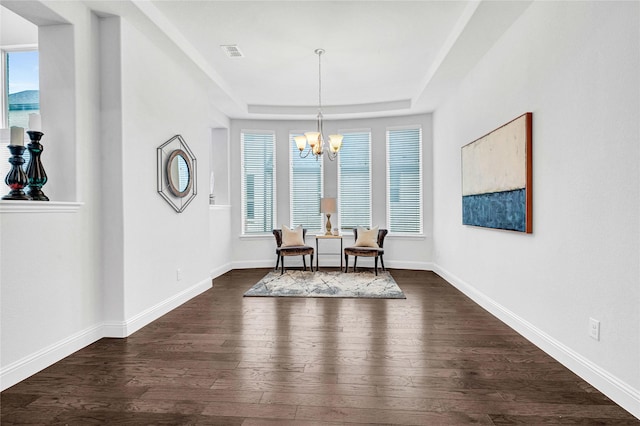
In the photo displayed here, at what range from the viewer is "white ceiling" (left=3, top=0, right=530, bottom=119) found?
3.36m

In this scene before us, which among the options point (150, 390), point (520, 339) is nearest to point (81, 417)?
point (150, 390)

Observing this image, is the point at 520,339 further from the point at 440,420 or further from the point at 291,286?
the point at 291,286

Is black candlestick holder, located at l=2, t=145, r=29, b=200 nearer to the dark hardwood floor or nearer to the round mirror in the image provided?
the dark hardwood floor

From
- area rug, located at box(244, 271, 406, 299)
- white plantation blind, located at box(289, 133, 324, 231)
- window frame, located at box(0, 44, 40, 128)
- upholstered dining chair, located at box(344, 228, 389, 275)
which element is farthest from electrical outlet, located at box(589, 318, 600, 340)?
window frame, located at box(0, 44, 40, 128)

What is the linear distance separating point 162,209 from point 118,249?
31.4 inches

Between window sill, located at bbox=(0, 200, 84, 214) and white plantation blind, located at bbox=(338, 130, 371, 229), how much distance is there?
4820 millimetres

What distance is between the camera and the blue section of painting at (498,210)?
3.24 m

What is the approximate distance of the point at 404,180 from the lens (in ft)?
22.7

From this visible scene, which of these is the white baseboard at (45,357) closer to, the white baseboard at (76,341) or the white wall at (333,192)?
the white baseboard at (76,341)

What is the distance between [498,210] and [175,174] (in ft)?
11.6

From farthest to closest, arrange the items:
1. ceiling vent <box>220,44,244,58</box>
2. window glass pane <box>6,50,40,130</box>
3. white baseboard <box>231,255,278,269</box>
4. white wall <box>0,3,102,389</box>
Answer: white baseboard <box>231,255,278,269</box>, ceiling vent <box>220,44,244,58</box>, window glass pane <box>6,50,40,130</box>, white wall <box>0,3,102,389</box>

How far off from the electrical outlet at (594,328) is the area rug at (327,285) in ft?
7.88

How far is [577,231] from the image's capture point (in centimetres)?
250

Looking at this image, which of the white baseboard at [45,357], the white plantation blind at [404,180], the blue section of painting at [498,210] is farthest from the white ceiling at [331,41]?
the white baseboard at [45,357]
